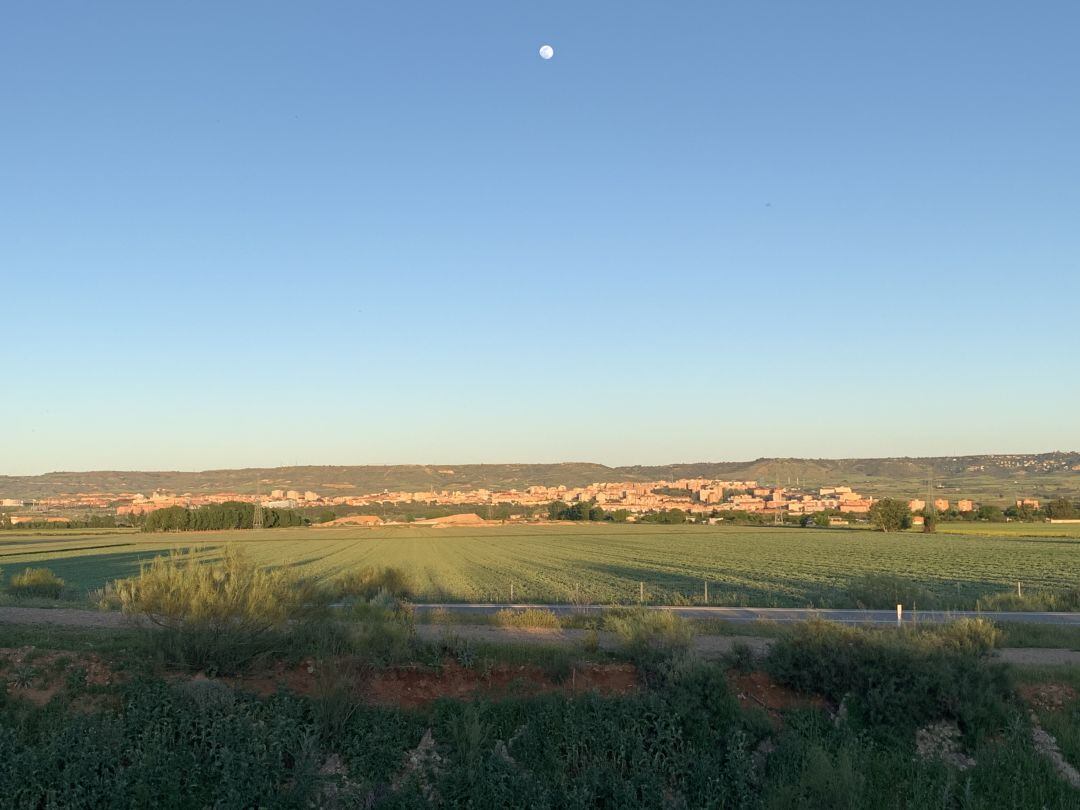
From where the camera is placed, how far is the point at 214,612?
14227 millimetres

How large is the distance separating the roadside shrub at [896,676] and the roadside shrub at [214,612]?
29.0 ft

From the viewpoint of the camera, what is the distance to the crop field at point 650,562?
131 ft

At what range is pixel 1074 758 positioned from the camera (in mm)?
12461

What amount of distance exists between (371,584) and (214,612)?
1637cm

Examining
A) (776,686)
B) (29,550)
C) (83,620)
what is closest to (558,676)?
(776,686)

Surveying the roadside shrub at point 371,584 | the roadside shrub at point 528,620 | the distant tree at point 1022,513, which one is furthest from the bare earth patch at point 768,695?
the distant tree at point 1022,513

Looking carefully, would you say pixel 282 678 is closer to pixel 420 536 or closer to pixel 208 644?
pixel 208 644

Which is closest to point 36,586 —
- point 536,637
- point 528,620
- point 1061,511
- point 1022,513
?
point 528,620

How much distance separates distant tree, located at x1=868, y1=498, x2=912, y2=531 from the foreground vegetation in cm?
10099

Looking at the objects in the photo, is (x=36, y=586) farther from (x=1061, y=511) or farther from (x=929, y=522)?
(x=1061, y=511)

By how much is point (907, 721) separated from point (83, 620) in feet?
57.3

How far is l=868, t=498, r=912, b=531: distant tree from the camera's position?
10825 cm

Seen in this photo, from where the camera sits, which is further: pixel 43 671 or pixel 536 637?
pixel 536 637

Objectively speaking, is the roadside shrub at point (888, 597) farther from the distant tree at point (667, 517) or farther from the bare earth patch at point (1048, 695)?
the distant tree at point (667, 517)
